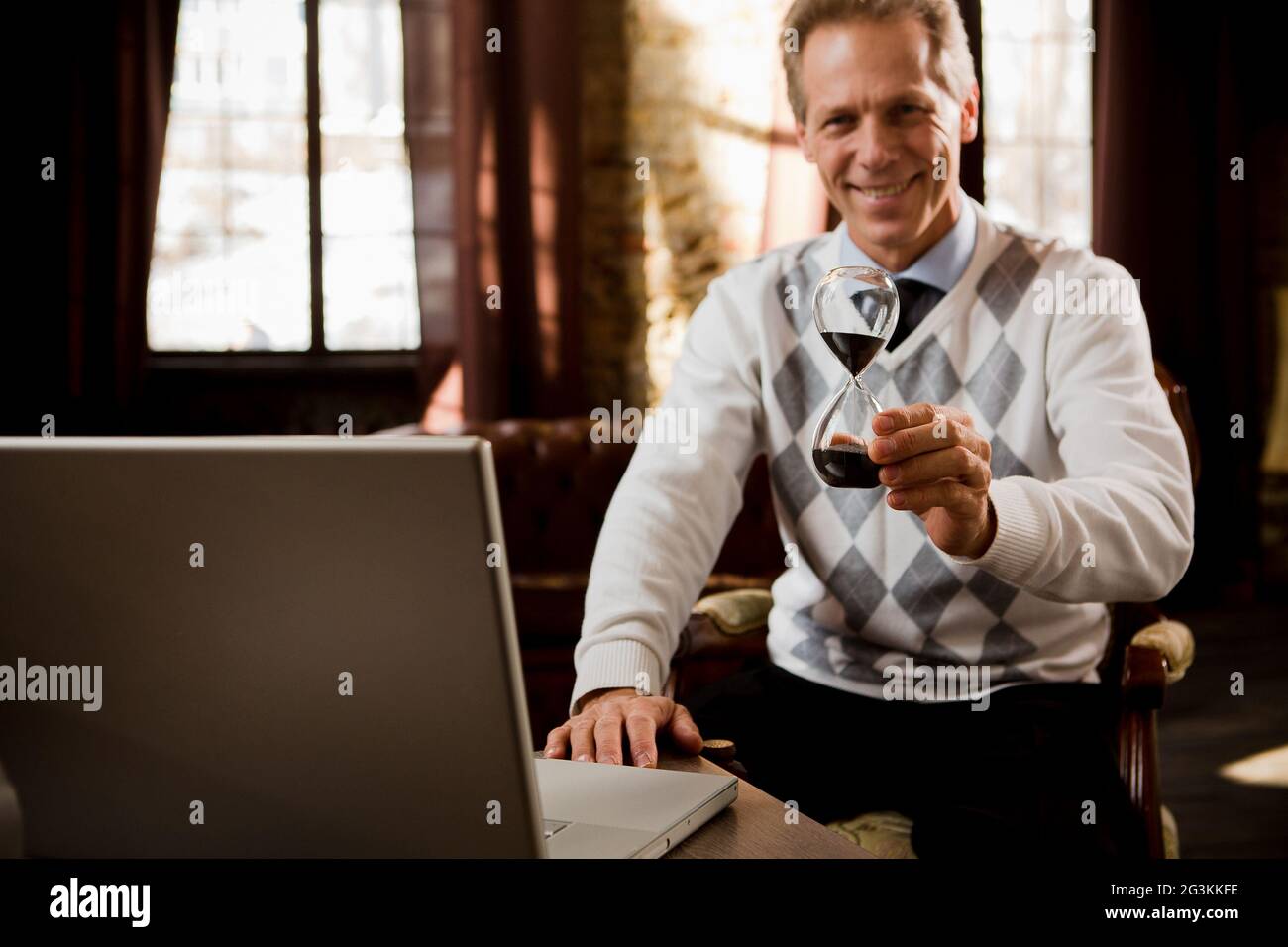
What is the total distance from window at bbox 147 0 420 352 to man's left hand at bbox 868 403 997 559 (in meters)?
4.39

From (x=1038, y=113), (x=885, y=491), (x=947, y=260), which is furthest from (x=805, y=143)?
(x=1038, y=113)

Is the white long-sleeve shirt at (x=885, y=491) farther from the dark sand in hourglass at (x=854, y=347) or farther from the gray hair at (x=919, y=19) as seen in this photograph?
the dark sand in hourglass at (x=854, y=347)

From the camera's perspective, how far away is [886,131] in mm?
1744

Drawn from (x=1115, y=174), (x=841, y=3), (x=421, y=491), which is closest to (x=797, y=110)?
(x=841, y=3)

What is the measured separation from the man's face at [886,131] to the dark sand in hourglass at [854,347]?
68cm

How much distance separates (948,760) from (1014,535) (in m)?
0.38

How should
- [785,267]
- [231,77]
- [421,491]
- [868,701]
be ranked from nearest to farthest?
[421,491] < [868,701] < [785,267] < [231,77]

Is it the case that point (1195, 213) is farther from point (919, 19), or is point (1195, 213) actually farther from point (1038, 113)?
point (919, 19)

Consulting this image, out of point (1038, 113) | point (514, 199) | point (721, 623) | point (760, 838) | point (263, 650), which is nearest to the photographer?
point (263, 650)

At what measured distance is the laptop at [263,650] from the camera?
2.23ft

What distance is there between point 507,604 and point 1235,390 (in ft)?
18.7
